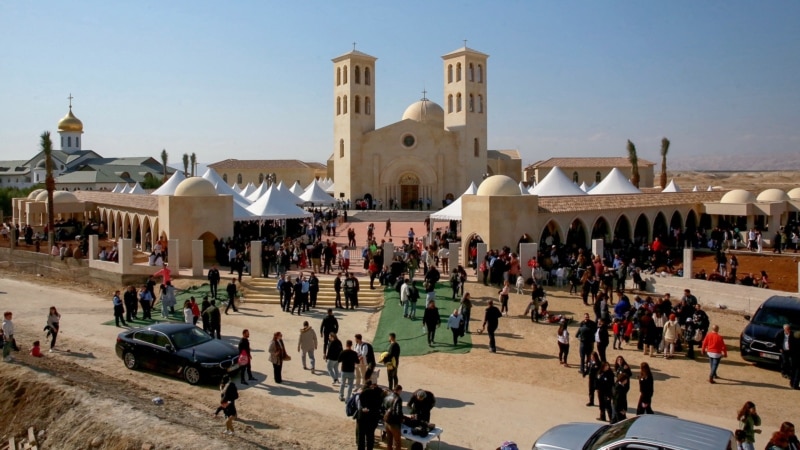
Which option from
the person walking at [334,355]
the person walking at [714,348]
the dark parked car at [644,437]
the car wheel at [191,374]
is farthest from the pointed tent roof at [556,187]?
the dark parked car at [644,437]

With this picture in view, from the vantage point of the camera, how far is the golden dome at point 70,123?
84475 mm

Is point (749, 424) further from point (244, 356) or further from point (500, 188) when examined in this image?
point (500, 188)

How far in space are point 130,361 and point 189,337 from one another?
4.86 feet

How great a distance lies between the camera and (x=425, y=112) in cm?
5616

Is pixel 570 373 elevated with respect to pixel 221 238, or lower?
lower

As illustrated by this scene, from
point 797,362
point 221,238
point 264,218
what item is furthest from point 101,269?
point 797,362

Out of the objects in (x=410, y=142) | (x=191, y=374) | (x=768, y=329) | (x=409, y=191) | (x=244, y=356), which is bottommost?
(x=191, y=374)

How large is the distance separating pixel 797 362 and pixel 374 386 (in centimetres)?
835

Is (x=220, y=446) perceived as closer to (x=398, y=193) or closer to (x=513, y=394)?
(x=513, y=394)

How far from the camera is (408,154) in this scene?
156 ft

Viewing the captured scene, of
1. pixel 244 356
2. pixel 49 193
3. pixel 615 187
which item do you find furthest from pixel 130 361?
pixel 615 187

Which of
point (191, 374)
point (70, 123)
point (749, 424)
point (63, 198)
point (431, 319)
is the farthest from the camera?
point (70, 123)

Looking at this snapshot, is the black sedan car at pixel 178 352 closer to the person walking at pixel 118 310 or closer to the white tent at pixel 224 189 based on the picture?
the person walking at pixel 118 310

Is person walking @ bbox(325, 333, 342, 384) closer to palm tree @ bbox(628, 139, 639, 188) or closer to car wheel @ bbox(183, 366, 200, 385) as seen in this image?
car wheel @ bbox(183, 366, 200, 385)
